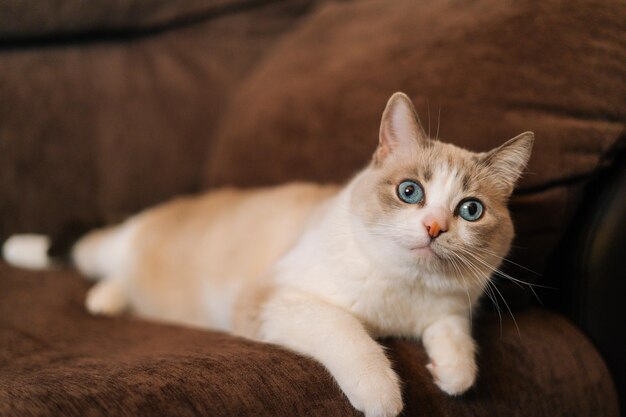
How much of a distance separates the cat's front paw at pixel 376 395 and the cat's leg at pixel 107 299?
1.09 meters

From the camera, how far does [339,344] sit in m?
1.09

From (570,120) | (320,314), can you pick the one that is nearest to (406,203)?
(320,314)

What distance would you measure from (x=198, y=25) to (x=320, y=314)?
1.86 metres

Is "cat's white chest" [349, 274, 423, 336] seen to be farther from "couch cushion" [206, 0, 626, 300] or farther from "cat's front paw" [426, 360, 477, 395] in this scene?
"couch cushion" [206, 0, 626, 300]

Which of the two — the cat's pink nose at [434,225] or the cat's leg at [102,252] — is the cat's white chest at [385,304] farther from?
the cat's leg at [102,252]

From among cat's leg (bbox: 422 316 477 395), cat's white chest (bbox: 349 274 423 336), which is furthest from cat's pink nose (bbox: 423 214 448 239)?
cat's leg (bbox: 422 316 477 395)

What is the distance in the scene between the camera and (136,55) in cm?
231

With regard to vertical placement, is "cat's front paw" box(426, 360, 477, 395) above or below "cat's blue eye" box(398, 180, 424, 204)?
below

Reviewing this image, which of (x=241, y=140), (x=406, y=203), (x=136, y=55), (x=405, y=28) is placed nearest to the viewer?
(x=406, y=203)

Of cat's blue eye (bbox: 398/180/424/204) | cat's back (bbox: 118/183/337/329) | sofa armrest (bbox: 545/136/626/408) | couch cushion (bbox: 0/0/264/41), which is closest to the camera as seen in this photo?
cat's blue eye (bbox: 398/180/424/204)

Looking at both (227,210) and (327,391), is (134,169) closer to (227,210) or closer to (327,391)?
(227,210)

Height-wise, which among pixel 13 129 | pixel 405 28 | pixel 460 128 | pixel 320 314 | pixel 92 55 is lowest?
pixel 320 314

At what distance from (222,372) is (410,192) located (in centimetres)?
63

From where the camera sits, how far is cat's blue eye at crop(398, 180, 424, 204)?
45.9 inches
